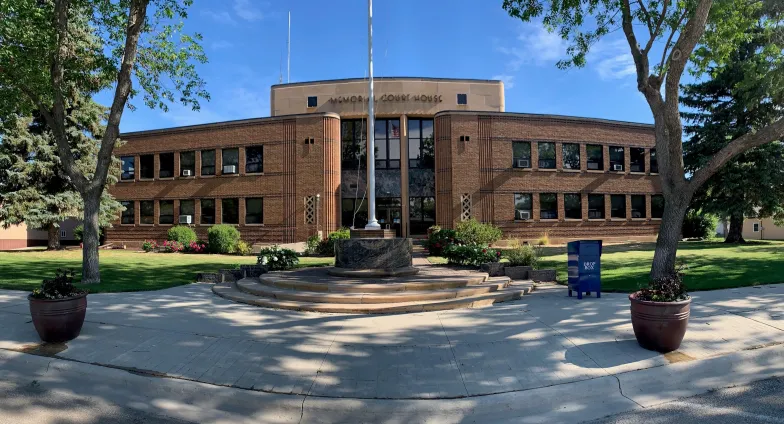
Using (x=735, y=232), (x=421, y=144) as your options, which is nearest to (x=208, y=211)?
(x=421, y=144)

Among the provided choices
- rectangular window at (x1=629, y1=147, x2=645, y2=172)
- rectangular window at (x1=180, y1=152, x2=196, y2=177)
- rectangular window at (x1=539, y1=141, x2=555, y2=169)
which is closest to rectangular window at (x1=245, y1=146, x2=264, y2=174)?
rectangular window at (x1=180, y1=152, x2=196, y2=177)

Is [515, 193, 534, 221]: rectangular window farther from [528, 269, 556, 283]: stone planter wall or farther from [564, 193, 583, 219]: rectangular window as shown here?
[528, 269, 556, 283]: stone planter wall

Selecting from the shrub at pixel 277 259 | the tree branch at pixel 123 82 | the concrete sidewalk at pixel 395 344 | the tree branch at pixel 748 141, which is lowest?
the concrete sidewalk at pixel 395 344

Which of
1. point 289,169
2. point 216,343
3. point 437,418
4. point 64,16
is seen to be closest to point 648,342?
point 437,418

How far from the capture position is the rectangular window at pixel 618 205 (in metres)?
28.2

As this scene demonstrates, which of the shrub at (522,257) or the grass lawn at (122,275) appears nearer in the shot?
the grass lawn at (122,275)

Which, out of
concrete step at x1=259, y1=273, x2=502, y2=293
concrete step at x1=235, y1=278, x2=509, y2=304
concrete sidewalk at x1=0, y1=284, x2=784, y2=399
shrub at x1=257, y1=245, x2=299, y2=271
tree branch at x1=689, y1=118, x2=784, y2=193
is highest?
tree branch at x1=689, y1=118, x2=784, y2=193

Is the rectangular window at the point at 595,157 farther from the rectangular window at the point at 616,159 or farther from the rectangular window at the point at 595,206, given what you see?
the rectangular window at the point at 595,206

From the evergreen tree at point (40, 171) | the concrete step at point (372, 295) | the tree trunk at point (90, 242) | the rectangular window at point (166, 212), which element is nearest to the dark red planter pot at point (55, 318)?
the concrete step at point (372, 295)

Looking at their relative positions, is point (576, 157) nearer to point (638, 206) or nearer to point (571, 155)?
point (571, 155)

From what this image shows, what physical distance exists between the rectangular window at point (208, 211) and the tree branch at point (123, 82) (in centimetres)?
1629

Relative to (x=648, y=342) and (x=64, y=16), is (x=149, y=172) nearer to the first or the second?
(x=64, y=16)

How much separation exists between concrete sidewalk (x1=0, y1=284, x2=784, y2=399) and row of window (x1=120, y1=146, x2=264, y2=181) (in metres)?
19.7

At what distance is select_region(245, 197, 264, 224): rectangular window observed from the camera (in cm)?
2680
